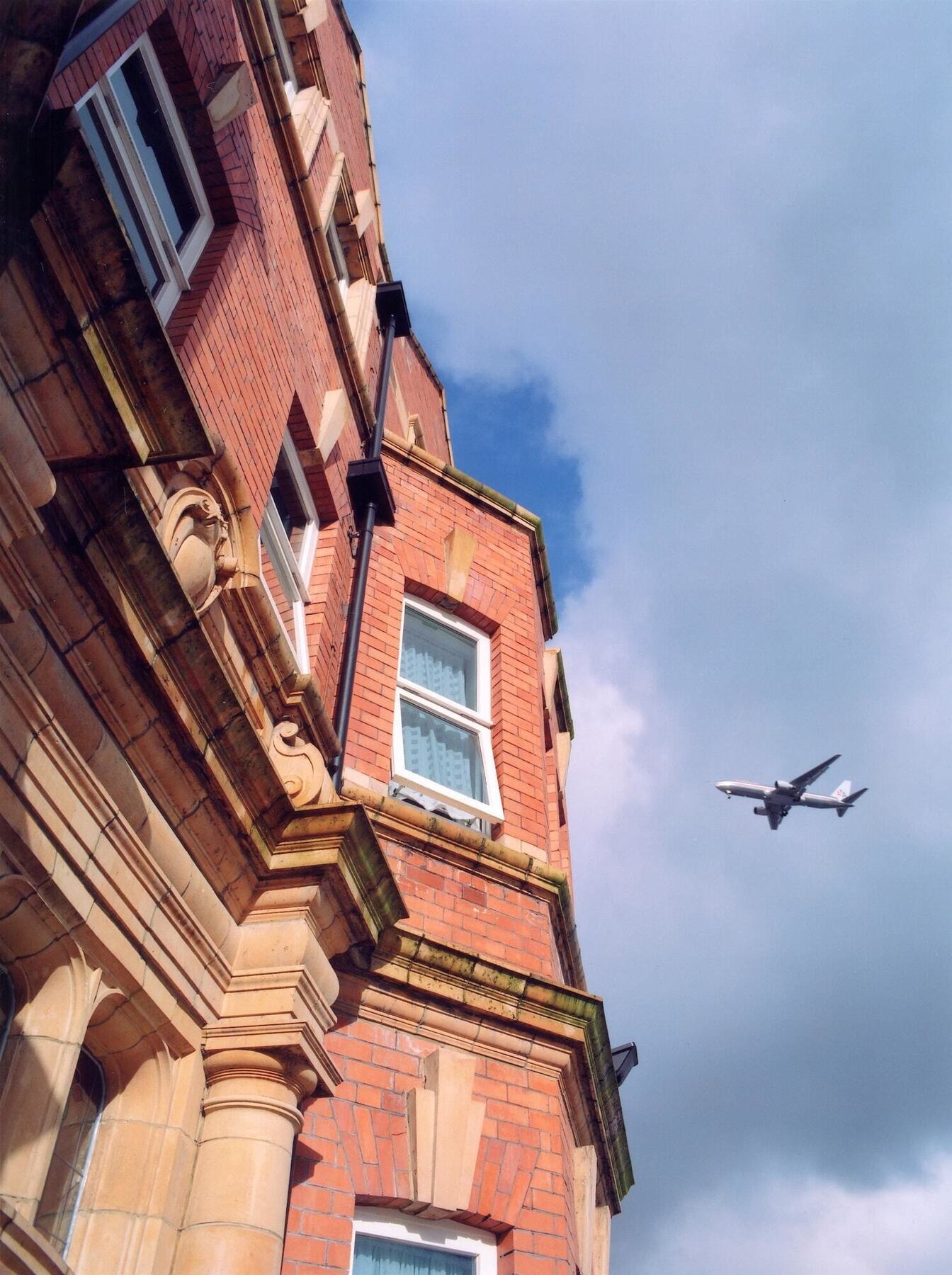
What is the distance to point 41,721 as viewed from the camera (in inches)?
144

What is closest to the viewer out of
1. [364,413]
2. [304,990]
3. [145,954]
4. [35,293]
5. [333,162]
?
[35,293]

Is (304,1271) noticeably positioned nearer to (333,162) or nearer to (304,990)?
(304,990)

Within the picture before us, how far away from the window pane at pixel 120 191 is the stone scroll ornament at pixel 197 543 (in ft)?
3.91

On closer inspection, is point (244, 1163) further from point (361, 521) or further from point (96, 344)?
point (361, 521)

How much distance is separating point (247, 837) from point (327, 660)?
2587 mm

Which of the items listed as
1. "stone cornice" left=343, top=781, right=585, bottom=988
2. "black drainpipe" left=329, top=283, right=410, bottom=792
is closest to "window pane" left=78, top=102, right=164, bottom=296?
"black drainpipe" left=329, top=283, right=410, bottom=792

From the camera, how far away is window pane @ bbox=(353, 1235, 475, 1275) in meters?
5.18

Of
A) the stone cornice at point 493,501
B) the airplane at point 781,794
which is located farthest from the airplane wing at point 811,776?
the stone cornice at point 493,501

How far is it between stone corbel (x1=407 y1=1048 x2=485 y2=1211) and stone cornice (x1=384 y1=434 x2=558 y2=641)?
186 inches

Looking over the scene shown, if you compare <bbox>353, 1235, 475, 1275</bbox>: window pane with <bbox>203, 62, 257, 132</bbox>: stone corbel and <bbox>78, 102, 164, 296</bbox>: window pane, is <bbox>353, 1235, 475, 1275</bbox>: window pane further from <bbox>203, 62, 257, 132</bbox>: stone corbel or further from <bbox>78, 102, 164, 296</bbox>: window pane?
<bbox>203, 62, 257, 132</bbox>: stone corbel

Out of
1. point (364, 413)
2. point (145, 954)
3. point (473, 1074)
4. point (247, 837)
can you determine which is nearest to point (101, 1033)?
point (145, 954)

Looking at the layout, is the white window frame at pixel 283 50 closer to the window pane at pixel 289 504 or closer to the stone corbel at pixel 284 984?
the window pane at pixel 289 504

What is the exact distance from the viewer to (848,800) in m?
54.7

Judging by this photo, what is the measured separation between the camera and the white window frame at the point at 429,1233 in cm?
524
